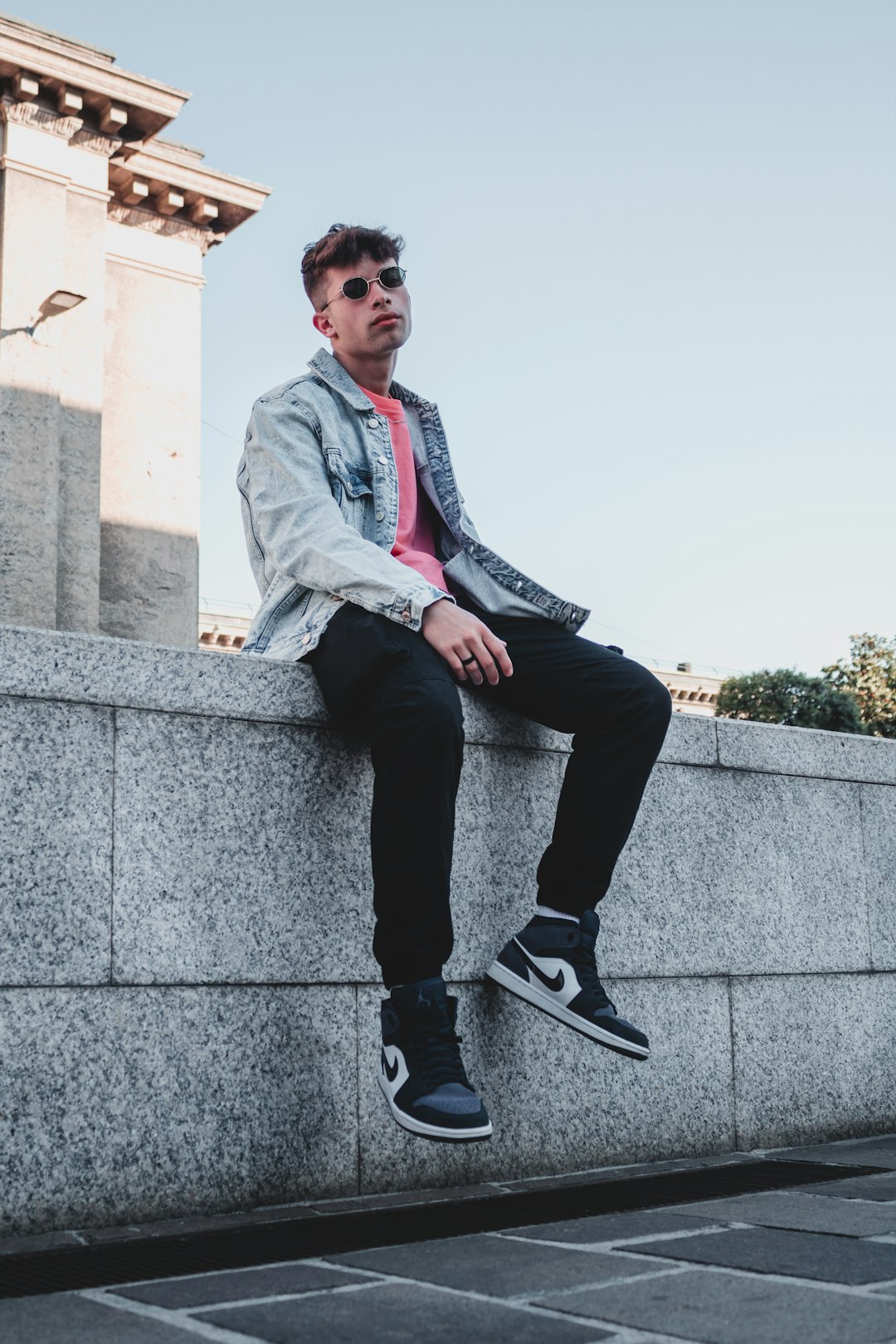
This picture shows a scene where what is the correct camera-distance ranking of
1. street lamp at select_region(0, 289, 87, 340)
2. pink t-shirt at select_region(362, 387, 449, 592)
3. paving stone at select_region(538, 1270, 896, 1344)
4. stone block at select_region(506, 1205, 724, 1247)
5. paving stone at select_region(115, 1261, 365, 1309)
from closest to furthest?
paving stone at select_region(538, 1270, 896, 1344)
paving stone at select_region(115, 1261, 365, 1309)
stone block at select_region(506, 1205, 724, 1247)
pink t-shirt at select_region(362, 387, 449, 592)
street lamp at select_region(0, 289, 87, 340)

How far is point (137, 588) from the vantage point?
752 inches

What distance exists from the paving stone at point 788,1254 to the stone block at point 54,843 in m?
1.31

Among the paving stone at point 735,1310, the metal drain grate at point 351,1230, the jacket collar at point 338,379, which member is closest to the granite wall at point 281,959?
the metal drain grate at point 351,1230

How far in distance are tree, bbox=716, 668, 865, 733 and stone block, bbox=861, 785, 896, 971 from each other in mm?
24713

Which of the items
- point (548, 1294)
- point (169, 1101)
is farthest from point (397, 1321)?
point (169, 1101)

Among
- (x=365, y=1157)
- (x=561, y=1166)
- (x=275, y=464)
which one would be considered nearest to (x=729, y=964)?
(x=561, y=1166)

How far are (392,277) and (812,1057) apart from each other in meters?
2.78

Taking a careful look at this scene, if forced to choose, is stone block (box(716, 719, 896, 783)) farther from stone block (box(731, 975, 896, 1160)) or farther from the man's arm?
the man's arm

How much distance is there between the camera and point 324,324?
392 cm

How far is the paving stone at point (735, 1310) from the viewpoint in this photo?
1866mm

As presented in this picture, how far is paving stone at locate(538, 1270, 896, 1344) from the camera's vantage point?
1866 millimetres

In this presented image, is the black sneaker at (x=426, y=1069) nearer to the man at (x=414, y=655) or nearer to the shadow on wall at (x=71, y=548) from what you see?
the man at (x=414, y=655)

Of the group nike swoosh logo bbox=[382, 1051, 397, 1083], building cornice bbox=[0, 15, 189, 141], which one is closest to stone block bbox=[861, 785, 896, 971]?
nike swoosh logo bbox=[382, 1051, 397, 1083]

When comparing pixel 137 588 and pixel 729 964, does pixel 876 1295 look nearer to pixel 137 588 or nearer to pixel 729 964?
pixel 729 964
